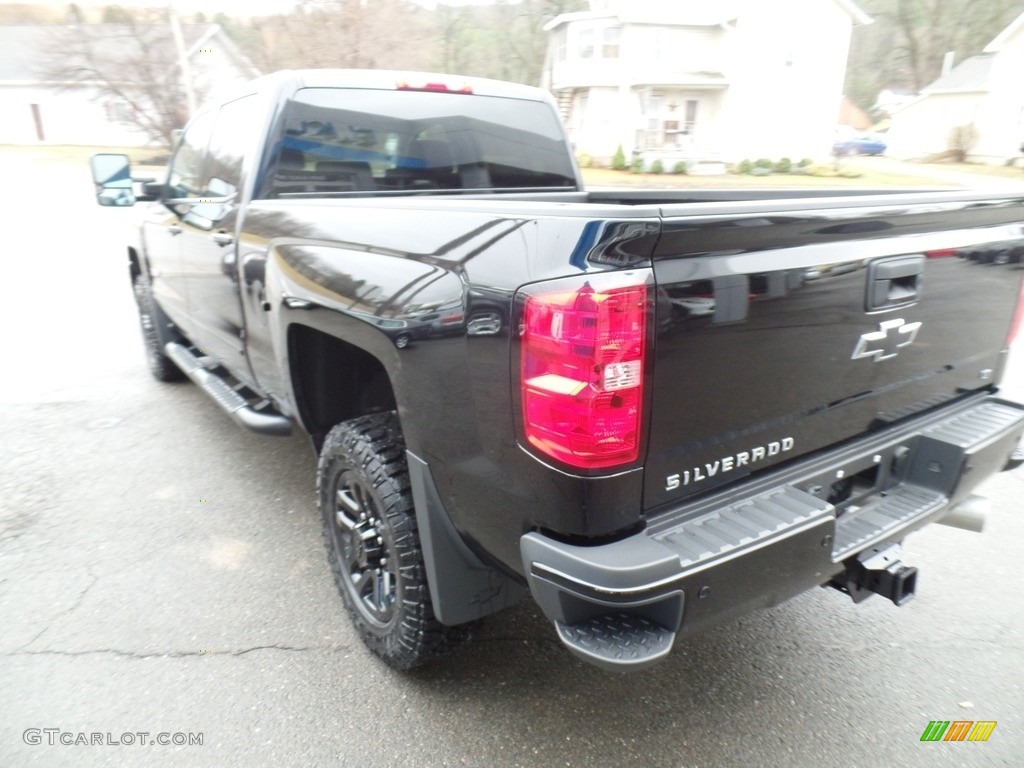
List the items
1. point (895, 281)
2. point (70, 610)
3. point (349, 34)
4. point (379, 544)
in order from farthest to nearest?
point (349, 34)
point (70, 610)
point (379, 544)
point (895, 281)

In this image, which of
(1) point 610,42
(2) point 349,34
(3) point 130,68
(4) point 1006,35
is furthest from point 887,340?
(3) point 130,68

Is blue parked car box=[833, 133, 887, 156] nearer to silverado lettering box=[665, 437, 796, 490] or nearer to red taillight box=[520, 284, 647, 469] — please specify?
silverado lettering box=[665, 437, 796, 490]

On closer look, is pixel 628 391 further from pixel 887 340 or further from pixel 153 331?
pixel 153 331

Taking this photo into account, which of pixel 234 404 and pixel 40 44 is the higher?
pixel 40 44

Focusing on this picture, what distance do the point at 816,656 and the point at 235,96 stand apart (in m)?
3.66

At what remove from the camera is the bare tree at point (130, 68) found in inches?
1412

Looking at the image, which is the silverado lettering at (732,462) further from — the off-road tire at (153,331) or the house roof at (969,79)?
the house roof at (969,79)

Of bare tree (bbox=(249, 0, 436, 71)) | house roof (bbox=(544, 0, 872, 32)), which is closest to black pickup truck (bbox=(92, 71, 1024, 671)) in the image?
house roof (bbox=(544, 0, 872, 32))

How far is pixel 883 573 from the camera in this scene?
215 centimetres

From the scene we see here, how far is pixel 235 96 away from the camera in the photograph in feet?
12.2

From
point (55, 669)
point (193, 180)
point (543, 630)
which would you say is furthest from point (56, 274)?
point (543, 630)

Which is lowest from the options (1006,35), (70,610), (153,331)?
(70,610)

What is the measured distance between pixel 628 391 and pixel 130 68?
1669 inches

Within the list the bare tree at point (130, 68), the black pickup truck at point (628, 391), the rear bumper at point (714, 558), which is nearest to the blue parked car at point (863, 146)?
the bare tree at point (130, 68)
